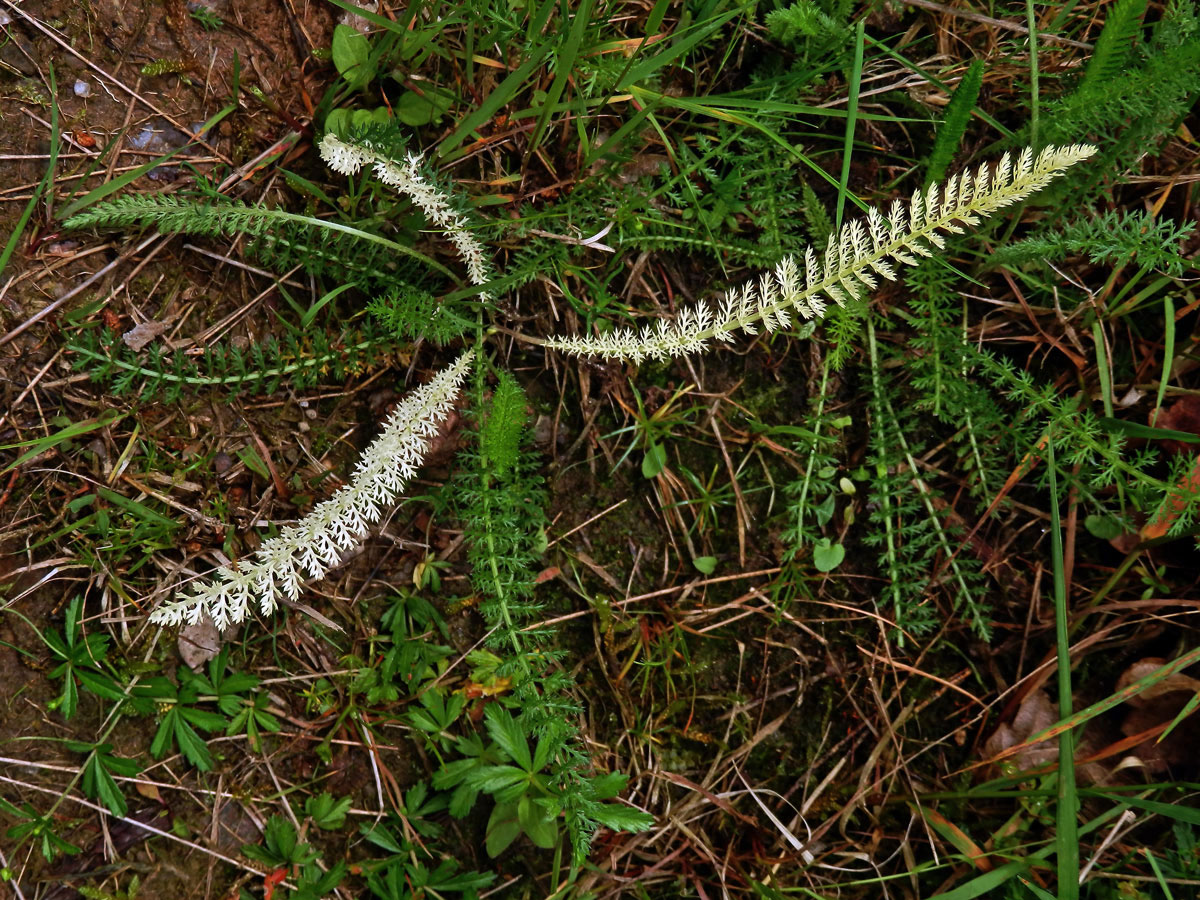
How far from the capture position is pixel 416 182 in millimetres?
Result: 2992

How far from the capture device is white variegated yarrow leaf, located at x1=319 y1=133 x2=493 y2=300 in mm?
2924

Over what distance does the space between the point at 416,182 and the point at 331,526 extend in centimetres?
135

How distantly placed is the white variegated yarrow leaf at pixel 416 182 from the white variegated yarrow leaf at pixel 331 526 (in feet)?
1.41

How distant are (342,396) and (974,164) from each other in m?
3.12

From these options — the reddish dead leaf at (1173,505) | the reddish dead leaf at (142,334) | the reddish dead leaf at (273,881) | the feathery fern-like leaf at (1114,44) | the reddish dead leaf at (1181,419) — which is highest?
the feathery fern-like leaf at (1114,44)

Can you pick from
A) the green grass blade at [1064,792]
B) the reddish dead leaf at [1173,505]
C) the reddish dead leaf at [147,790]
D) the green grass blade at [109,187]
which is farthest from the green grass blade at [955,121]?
the reddish dead leaf at [147,790]

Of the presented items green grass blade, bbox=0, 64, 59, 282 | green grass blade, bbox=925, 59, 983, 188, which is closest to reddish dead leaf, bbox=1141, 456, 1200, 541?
green grass blade, bbox=925, 59, 983, 188

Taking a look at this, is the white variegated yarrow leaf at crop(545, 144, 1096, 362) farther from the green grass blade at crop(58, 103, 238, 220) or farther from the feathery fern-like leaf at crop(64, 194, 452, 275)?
the green grass blade at crop(58, 103, 238, 220)

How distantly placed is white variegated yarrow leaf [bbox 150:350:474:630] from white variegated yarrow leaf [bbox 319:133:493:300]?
430 millimetres

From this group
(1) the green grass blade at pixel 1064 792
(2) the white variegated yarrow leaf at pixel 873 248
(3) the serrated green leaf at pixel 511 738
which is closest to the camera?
(2) the white variegated yarrow leaf at pixel 873 248

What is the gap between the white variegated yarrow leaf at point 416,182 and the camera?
9.59 feet

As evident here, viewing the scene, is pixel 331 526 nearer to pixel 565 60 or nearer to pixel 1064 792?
pixel 565 60

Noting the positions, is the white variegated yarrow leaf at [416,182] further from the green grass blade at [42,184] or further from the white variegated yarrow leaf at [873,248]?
the green grass blade at [42,184]

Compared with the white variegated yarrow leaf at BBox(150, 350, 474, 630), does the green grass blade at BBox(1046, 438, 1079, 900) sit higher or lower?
lower
